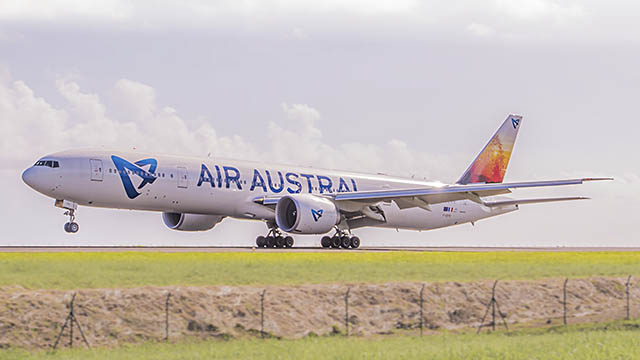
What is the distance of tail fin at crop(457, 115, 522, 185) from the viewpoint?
5428 cm

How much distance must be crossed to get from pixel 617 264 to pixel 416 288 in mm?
11807

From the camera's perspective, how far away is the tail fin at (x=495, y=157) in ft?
178

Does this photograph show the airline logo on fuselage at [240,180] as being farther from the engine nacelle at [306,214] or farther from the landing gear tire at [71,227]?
the landing gear tire at [71,227]

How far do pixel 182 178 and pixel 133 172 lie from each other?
249cm

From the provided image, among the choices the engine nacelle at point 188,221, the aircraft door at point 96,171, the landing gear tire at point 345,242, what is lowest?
the landing gear tire at point 345,242

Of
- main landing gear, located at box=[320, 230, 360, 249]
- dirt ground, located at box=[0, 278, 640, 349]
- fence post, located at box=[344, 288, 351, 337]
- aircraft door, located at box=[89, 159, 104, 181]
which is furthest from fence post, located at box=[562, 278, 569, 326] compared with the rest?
aircraft door, located at box=[89, 159, 104, 181]

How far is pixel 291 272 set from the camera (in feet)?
82.5

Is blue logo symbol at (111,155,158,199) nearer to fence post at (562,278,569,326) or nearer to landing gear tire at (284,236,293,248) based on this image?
landing gear tire at (284,236,293,248)

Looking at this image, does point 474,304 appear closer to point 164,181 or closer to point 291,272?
point 291,272

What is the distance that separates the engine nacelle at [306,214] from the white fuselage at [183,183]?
2.55 m

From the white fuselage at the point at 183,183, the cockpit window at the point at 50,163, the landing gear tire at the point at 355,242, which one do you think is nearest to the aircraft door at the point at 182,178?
the white fuselage at the point at 183,183

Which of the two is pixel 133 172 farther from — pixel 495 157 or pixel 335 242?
pixel 495 157

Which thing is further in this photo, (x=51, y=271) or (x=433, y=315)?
(x=433, y=315)

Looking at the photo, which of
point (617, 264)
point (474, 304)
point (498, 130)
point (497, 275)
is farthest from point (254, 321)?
point (498, 130)
